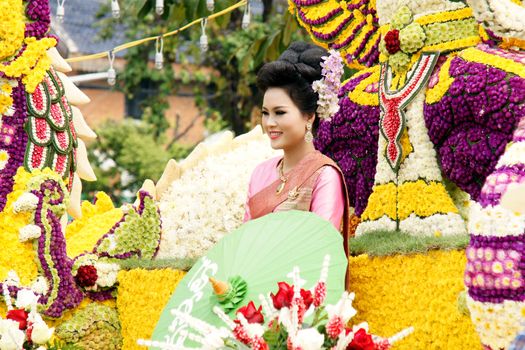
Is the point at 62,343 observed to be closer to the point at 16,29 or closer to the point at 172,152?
the point at 16,29

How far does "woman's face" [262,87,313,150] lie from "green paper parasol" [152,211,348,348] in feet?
1.61

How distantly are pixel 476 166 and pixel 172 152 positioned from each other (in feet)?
35.3

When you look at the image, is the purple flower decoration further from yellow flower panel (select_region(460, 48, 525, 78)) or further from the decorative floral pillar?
the decorative floral pillar

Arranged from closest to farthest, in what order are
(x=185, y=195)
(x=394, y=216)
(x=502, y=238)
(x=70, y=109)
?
(x=502, y=238) → (x=394, y=216) → (x=70, y=109) → (x=185, y=195)

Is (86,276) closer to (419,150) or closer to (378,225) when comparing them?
(378,225)

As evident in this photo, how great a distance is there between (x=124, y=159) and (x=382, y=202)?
943cm

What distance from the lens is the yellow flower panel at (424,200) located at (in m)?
4.57

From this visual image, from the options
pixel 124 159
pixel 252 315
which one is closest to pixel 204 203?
pixel 252 315

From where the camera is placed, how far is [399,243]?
416cm

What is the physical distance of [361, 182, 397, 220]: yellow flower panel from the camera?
473 centimetres

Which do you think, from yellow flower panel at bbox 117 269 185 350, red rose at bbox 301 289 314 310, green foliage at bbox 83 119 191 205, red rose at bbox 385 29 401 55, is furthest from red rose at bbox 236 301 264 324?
green foliage at bbox 83 119 191 205

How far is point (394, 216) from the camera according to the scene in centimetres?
471

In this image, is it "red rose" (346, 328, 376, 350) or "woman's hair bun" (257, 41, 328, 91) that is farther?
"woman's hair bun" (257, 41, 328, 91)

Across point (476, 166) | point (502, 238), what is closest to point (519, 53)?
point (476, 166)
